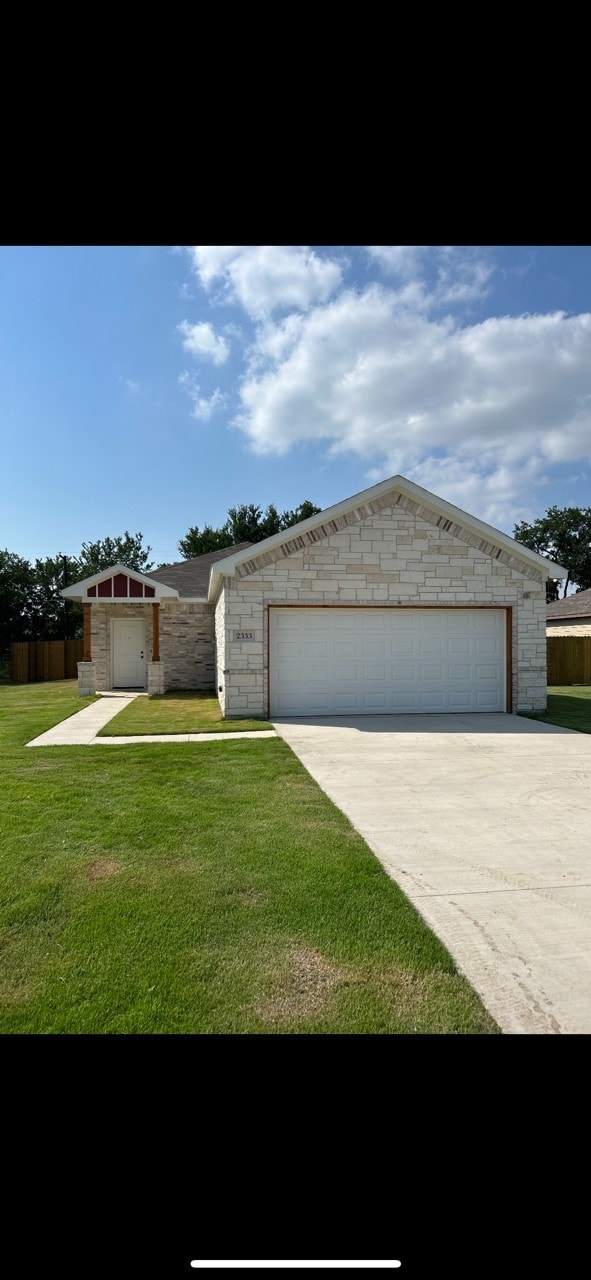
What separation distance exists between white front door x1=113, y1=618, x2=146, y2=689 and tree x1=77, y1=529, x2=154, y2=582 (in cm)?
2907

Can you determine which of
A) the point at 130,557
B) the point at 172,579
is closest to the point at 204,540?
the point at 130,557

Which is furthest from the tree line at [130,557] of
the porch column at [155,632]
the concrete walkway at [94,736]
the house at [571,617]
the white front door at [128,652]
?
the concrete walkway at [94,736]

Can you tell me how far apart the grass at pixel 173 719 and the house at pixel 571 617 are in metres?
18.4

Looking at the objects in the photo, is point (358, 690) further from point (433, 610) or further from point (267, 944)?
point (267, 944)

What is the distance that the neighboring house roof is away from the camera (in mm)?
14773

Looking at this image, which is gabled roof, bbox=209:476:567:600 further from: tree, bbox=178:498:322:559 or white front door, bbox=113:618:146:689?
tree, bbox=178:498:322:559

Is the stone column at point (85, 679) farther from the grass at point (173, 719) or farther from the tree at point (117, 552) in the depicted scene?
the tree at point (117, 552)

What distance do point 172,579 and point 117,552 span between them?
3003cm

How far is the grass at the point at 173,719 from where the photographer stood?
30.8 feet
